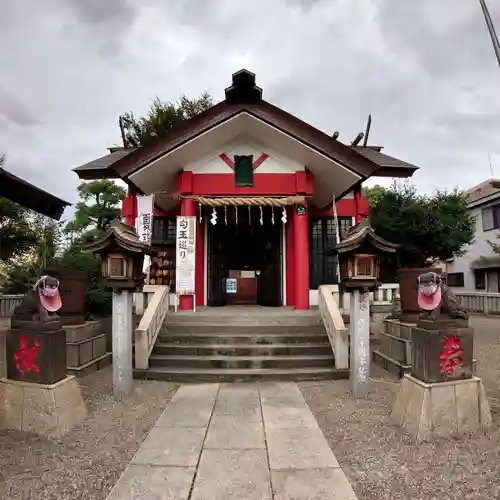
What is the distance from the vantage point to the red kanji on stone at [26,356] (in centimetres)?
493

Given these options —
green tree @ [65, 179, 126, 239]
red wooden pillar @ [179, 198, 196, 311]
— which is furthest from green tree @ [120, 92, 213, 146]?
red wooden pillar @ [179, 198, 196, 311]

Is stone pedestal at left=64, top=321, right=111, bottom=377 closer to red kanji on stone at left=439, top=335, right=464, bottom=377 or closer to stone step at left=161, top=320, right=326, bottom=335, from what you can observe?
stone step at left=161, top=320, right=326, bottom=335

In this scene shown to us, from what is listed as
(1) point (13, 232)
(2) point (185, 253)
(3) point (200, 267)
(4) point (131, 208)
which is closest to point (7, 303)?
(1) point (13, 232)

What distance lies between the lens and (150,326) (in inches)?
300

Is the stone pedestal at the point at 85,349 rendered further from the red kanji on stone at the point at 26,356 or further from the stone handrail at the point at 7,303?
the stone handrail at the point at 7,303

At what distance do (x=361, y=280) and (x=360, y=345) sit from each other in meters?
1.04

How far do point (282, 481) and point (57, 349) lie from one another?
324 cm

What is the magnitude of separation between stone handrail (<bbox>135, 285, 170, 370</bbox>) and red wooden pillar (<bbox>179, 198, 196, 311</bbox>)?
88 centimetres

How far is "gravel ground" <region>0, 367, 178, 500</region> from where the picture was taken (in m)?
3.46

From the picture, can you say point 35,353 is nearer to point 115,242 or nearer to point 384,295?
point 115,242

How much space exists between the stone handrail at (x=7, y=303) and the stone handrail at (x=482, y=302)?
18763 millimetres

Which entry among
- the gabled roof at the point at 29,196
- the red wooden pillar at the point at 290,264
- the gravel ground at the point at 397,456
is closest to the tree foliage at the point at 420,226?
the red wooden pillar at the point at 290,264

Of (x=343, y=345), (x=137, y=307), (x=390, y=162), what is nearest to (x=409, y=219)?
(x=390, y=162)

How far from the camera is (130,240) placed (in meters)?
6.38
